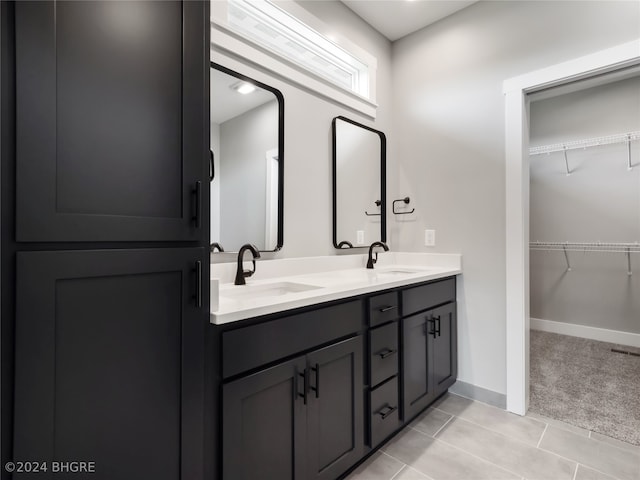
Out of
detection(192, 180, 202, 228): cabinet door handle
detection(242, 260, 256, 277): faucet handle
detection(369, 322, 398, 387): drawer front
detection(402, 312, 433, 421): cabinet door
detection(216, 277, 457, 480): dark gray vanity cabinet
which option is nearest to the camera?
detection(192, 180, 202, 228): cabinet door handle

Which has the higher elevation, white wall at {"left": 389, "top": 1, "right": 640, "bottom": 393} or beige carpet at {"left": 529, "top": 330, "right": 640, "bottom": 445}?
white wall at {"left": 389, "top": 1, "right": 640, "bottom": 393}

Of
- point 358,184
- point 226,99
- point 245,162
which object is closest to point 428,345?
point 358,184

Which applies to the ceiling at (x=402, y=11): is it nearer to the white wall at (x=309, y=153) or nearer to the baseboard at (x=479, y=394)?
the white wall at (x=309, y=153)

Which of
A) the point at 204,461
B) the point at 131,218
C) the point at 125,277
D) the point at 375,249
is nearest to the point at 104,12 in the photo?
the point at 131,218

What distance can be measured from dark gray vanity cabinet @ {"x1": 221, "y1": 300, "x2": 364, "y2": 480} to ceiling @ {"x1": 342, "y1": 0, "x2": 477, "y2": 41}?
82.8 inches

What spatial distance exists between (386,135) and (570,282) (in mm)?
2737

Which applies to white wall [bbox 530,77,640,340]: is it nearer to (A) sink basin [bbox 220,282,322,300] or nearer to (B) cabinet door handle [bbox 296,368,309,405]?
(A) sink basin [bbox 220,282,322,300]

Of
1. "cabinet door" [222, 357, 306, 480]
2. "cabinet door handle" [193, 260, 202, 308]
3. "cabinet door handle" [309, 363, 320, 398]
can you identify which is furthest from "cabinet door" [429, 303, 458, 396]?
"cabinet door handle" [193, 260, 202, 308]

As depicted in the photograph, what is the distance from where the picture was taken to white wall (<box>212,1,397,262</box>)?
6.48ft

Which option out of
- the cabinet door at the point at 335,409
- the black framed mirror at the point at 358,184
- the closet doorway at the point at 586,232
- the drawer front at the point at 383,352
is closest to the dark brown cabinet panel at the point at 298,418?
the cabinet door at the point at 335,409

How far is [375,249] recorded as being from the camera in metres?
2.58

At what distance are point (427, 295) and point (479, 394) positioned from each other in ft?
2.83

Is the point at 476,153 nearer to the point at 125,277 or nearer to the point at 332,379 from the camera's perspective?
the point at 332,379

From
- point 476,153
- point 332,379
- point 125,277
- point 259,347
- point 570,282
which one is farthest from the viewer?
point 570,282
